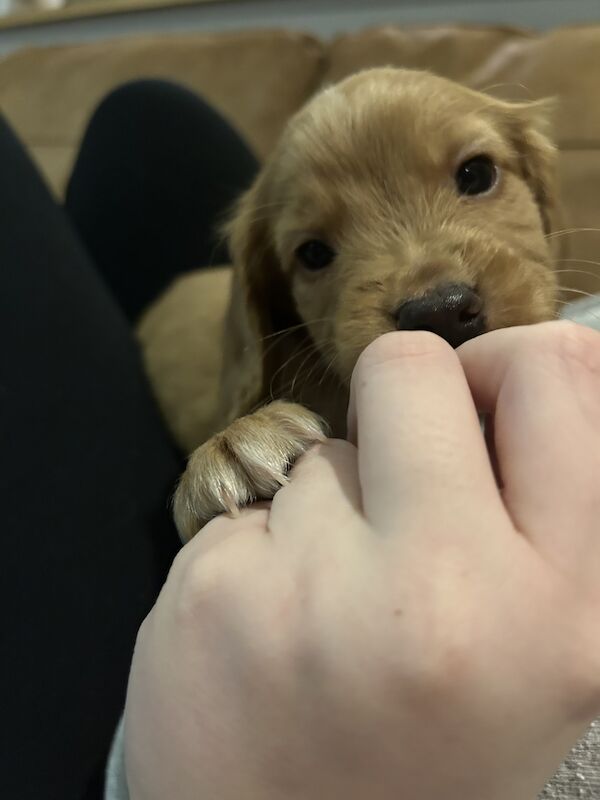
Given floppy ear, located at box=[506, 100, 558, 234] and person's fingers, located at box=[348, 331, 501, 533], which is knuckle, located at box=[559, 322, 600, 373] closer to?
person's fingers, located at box=[348, 331, 501, 533]

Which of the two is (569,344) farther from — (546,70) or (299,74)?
(299,74)

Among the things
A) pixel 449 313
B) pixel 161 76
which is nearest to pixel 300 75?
pixel 161 76

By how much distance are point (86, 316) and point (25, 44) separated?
396 centimetres

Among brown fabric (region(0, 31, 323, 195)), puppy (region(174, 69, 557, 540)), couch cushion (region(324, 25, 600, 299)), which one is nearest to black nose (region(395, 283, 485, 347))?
puppy (region(174, 69, 557, 540))

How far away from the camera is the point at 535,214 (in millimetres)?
1277

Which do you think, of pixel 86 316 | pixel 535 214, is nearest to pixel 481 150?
pixel 535 214

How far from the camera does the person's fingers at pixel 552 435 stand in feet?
1.57

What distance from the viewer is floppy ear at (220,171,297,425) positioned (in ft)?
4.41

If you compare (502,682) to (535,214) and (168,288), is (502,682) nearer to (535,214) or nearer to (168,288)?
(535,214)

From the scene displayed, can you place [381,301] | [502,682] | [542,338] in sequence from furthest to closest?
[381,301] → [542,338] → [502,682]

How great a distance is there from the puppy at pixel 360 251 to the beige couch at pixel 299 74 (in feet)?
0.93

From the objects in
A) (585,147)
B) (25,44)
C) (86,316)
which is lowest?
(585,147)

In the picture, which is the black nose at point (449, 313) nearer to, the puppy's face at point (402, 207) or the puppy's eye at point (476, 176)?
the puppy's face at point (402, 207)

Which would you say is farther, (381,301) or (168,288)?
(168,288)
